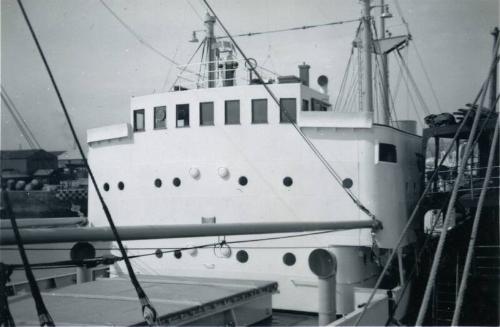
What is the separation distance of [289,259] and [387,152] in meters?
3.52

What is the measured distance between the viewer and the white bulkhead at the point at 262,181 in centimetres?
1155

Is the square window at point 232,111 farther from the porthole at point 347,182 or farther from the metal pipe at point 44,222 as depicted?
the metal pipe at point 44,222

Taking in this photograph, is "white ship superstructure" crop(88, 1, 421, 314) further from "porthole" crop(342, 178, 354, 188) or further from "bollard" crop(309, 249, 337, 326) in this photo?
"bollard" crop(309, 249, 337, 326)

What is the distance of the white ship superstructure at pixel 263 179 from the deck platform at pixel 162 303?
1.94m

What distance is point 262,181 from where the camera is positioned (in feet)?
39.4

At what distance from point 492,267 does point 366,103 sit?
16.8ft

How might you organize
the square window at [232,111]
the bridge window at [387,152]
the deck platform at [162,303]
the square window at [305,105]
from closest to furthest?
the deck platform at [162,303], the bridge window at [387,152], the square window at [232,111], the square window at [305,105]

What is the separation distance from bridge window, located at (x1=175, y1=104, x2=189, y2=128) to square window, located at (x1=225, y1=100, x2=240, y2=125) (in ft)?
3.82

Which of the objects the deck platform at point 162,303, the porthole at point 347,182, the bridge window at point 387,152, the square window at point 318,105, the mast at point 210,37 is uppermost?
the mast at point 210,37

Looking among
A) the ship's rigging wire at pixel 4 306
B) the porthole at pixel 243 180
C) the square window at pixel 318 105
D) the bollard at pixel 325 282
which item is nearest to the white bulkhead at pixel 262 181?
the porthole at pixel 243 180

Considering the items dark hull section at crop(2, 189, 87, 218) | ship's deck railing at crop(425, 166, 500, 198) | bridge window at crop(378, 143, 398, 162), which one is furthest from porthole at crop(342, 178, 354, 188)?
dark hull section at crop(2, 189, 87, 218)

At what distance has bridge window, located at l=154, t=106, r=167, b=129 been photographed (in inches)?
528

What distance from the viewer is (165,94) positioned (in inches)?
531

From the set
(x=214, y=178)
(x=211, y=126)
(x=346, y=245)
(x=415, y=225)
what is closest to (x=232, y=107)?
(x=211, y=126)
